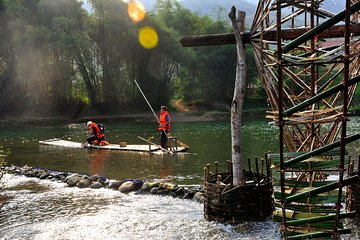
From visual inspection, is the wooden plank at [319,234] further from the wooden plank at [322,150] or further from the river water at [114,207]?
the river water at [114,207]

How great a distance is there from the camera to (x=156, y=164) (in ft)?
45.3

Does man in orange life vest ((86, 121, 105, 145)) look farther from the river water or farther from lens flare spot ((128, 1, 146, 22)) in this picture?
lens flare spot ((128, 1, 146, 22))

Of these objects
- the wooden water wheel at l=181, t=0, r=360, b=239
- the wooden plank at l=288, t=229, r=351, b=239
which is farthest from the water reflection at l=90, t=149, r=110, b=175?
the wooden plank at l=288, t=229, r=351, b=239

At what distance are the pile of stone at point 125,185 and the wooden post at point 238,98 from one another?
2.02m

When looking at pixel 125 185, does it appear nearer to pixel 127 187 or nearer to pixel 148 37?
pixel 127 187

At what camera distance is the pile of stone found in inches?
377

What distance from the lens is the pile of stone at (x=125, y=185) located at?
31.4 ft

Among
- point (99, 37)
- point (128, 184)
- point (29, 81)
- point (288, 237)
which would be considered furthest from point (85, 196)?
point (29, 81)

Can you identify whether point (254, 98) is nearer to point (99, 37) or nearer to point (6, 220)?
point (99, 37)

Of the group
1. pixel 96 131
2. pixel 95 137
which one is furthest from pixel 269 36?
pixel 96 131

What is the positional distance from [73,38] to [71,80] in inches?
216

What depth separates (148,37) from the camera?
115 feet

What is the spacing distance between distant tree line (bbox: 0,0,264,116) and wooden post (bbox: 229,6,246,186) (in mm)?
26949

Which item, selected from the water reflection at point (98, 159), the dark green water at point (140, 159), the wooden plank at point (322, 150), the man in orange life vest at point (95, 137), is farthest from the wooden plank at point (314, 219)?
the man in orange life vest at point (95, 137)
